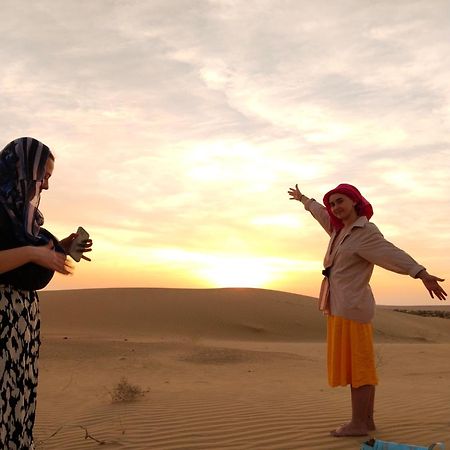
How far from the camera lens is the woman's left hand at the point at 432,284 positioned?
184 inches

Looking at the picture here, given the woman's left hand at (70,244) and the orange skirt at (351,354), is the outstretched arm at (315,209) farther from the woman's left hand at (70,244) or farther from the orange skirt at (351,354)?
the woman's left hand at (70,244)

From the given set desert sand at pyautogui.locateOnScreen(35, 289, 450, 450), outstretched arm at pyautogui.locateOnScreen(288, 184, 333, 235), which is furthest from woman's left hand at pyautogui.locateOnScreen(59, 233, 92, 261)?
outstretched arm at pyautogui.locateOnScreen(288, 184, 333, 235)

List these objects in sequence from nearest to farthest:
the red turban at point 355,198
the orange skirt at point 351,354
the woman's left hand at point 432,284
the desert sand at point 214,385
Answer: the woman's left hand at point 432,284 < the orange skirt at point 351,354 < the red turban at point 355,198 < the desert sand at point 214,385

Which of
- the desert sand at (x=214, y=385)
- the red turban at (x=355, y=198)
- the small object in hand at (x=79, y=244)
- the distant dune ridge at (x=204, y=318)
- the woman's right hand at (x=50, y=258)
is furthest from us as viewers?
the distant dune ridge at (x=204, y=318)

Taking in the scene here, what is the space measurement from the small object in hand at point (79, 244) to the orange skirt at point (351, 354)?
2525 millimetres

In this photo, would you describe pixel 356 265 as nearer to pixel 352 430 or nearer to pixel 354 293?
pixel 354 293

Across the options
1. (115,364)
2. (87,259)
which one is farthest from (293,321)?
(87,259)

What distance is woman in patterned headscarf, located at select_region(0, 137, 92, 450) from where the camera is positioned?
9.80 feet

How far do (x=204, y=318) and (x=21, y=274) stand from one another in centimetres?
2416

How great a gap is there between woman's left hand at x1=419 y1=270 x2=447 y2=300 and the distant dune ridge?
1901 centimetres

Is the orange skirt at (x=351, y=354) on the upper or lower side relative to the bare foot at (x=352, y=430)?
upper

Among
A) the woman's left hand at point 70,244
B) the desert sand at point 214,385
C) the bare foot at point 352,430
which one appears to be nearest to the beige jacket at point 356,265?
the bare foot at point 352,430

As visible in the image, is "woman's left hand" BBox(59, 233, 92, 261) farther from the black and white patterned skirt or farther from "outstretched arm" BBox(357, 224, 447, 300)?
"outstretched arm" BBox(357, 224, 447, 300)

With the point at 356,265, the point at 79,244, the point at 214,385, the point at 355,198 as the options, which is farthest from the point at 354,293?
the point at 214,385
